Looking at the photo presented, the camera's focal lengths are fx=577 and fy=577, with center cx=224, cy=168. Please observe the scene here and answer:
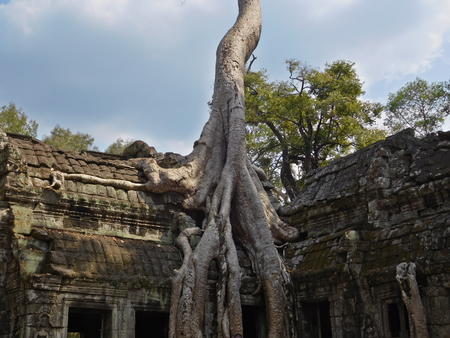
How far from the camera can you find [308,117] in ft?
66.2

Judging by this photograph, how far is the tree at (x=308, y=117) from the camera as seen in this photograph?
1988 cm

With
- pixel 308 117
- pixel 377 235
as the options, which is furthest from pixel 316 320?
pixel 308 117

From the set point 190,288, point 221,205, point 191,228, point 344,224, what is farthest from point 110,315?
point 344,224

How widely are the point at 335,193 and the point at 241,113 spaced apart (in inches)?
100

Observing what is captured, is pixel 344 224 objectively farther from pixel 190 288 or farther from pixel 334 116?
pixel 334 116

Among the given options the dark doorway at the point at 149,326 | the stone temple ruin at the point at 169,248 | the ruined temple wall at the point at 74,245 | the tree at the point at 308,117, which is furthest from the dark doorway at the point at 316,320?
the tree at the point at 308,117

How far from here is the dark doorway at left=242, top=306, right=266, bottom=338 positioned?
8.99m

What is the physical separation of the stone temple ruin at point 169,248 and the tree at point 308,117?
9853 mm

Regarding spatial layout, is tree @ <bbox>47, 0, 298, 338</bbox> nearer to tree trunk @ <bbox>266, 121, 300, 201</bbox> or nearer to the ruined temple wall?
the ruined temple wall

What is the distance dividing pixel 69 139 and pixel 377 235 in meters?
18.4

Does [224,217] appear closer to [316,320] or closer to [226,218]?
[226,218]

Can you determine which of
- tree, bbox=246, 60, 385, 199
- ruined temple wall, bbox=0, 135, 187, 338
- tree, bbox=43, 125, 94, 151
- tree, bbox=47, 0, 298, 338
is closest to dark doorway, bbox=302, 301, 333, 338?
tree, bbox=47, 0, 298, 338

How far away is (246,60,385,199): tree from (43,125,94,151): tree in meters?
7.85

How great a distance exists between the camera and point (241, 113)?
36.6 ft
